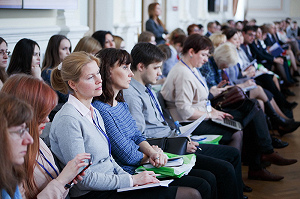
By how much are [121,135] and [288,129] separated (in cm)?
354

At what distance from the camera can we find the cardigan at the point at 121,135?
2.71 metres

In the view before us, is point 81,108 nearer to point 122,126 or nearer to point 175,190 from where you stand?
point 122,126

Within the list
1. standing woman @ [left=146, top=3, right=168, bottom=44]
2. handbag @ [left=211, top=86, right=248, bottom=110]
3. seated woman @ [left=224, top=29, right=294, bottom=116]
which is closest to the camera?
handbag @ [left=211, top=86, right=248, bottom=110]

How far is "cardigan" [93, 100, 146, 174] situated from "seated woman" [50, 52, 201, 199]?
143 millimetres

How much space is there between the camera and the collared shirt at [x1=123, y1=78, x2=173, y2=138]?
319 cm

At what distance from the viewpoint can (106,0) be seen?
6793 millimetres

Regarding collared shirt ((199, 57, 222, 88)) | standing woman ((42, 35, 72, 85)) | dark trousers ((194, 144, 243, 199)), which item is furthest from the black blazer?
dark trousers ((194, 144, 243, 199))

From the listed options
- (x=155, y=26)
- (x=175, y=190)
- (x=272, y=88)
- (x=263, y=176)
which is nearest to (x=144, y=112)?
(x=175, y=190)

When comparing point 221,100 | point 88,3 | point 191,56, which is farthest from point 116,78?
point 88,3

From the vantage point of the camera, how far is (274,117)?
5711 millimetres

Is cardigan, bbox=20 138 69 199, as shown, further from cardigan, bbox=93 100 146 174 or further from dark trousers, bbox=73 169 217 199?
cardigan, bbox=93 100 146 174

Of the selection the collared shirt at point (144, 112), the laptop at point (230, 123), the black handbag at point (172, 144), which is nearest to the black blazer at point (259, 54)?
the laptop at point (230, 123)

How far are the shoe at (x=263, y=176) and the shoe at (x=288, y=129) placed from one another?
1479mm

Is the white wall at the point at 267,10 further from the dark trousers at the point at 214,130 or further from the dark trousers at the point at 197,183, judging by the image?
the dark trousers at the point at 197,183
